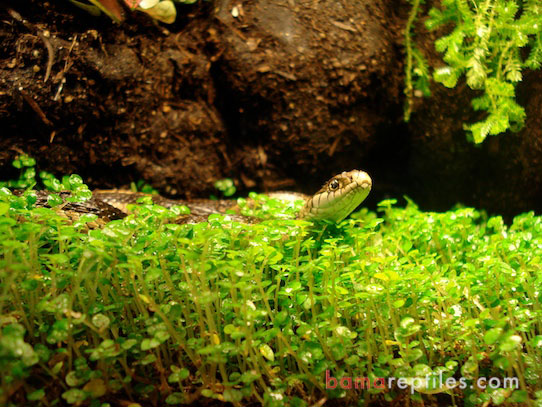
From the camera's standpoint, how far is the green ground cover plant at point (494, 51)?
9.78 feet

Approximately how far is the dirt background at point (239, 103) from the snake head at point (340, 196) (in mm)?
1264

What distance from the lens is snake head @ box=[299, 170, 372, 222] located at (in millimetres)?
2582

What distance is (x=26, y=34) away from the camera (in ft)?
9.78

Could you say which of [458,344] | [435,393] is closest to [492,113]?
[458,344]

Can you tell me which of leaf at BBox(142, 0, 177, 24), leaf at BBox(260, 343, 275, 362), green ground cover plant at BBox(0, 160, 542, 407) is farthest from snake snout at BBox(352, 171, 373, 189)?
Result: leaf at BBox(142, 0, 177, 24)

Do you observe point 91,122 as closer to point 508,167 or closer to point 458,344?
point 458,344

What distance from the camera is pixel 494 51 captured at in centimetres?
308

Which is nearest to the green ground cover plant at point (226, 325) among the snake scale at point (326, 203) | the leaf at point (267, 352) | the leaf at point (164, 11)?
the leaf at point (267, 352)

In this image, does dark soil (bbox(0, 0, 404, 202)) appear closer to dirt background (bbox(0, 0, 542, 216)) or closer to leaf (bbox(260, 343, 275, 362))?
dirt background (bbox(0, 0, 542, 216))

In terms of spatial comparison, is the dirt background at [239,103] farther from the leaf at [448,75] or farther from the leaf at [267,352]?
the leaf at [267,352]

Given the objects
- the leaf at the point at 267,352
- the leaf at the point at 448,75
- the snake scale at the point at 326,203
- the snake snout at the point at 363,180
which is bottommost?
Result: the leaf at the point at 267,352

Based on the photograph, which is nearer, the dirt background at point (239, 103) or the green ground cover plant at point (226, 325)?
the green ground cover plant at point (226, 325)

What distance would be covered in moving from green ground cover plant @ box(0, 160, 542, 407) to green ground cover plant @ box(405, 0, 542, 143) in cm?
148

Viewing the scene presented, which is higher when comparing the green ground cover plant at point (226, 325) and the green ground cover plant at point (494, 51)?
the green ground cover plant at point (494, 51)
